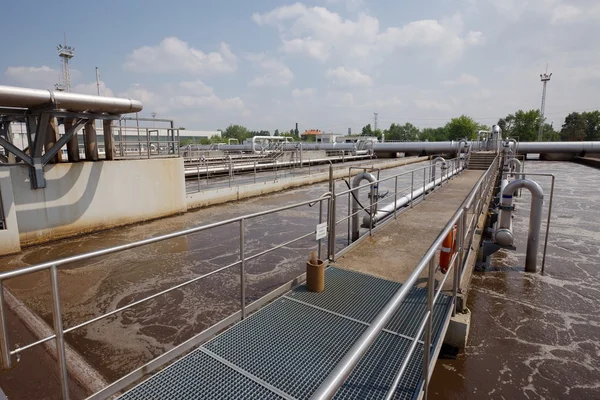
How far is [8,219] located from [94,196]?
200cm

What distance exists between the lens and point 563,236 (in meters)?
9.59

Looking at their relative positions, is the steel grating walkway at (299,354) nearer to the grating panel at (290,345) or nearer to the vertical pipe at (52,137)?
the grating panel at (290,345)

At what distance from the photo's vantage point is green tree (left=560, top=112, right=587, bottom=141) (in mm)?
77438

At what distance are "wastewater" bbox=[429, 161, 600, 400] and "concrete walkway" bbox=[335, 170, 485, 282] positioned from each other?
1.17m

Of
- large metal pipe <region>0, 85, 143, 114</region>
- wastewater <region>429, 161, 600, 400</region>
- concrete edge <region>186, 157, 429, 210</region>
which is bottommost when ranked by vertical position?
wastewater <region>429, 161, 600, 400</region>

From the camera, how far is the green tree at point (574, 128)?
77.4m

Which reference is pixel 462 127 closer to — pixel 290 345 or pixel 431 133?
pixel 431 133

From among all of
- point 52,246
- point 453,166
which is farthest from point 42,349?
point 453,166

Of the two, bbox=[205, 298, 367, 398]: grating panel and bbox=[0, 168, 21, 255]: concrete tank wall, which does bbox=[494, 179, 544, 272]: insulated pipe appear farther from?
bbox=[0, 168, 21, 255]: concrete tank wall

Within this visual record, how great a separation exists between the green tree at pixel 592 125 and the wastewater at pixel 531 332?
8775 centimetres

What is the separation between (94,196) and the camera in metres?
9.19

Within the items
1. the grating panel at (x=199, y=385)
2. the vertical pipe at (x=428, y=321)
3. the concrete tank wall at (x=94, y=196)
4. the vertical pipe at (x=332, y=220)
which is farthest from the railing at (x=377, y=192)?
the concrete tank wall at (x=94, y=196)

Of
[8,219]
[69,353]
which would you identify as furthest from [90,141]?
[69,353]

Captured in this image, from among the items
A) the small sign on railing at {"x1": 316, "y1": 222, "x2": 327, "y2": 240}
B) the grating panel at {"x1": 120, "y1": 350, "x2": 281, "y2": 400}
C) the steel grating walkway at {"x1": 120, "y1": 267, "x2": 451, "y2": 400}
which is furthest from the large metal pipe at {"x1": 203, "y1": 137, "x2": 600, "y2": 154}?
the grating panel at {"x1": 120, "y1": 350, "x2": 281, "y2": 400}
